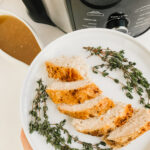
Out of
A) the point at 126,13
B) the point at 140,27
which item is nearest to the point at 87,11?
the point at 126,13

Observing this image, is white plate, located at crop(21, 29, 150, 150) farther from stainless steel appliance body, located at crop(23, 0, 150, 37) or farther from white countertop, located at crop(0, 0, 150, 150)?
white countertop, located at crop(0, 0, 150, 150)

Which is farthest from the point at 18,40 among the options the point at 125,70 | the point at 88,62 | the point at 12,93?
the point at 125,70

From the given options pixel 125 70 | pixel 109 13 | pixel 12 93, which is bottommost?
pixel 12 93

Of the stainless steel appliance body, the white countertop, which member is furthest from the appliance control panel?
the white countertop

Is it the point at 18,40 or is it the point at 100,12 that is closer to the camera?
the point at 100,12

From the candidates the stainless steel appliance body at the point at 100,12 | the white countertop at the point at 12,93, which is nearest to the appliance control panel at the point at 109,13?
the stainless steel appliance body at the point at 100,12

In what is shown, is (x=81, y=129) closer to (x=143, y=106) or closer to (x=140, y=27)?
(x=143, y=106)

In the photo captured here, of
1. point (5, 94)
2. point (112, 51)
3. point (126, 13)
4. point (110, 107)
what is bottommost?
point (5, 94)

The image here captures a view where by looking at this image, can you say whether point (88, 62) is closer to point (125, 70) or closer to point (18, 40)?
point (125, 70)
